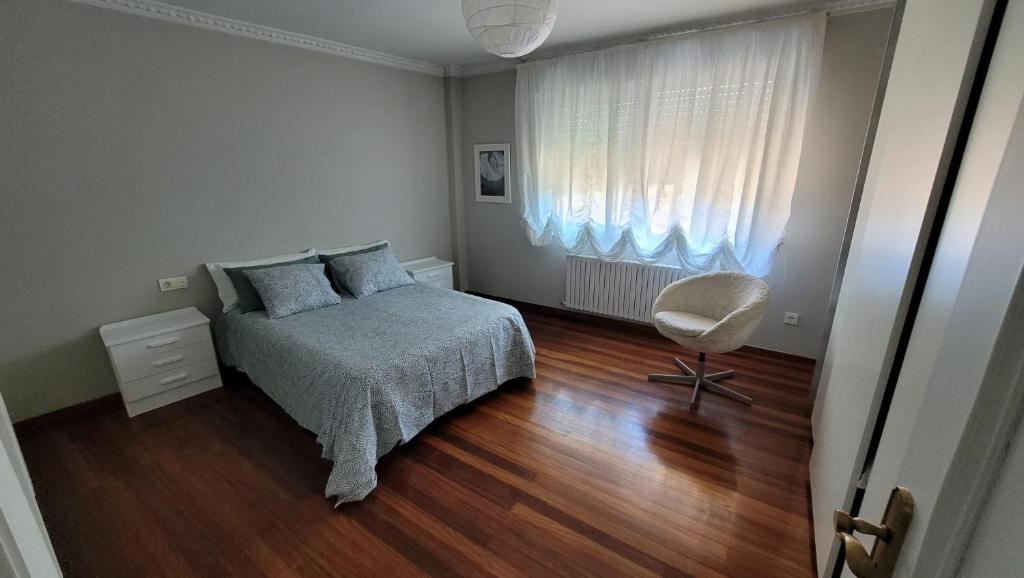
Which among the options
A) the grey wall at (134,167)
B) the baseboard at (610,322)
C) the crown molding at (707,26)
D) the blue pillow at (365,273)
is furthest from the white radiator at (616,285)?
the grey wall at (134,167)

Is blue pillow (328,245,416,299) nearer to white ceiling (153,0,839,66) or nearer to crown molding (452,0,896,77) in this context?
white ceiling (153,0,839,66)

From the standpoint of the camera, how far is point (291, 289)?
296 centimetres

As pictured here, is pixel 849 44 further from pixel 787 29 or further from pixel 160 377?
pixel 160 377

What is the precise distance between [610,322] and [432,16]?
10.3 ft

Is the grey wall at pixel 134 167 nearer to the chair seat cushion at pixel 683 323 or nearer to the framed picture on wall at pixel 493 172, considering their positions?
the framed picture on wall at pixel 493 172

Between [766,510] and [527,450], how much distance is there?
1.21 m

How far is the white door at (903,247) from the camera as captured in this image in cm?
64

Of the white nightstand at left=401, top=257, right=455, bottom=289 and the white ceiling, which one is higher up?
the white ceiling

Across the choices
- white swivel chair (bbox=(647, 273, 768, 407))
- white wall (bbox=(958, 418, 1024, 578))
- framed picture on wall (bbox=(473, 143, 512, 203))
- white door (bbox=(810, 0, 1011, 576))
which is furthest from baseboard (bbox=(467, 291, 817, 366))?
white wall (bbox=(958, 418, 1024, 578))

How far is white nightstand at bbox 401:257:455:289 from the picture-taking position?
4285 mm

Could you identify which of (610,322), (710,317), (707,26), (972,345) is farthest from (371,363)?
(707,26)

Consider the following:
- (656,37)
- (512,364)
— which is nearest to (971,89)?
(512,364)

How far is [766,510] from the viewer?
1871 millimetres

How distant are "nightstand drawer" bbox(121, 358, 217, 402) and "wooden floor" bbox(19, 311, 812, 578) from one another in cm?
16
